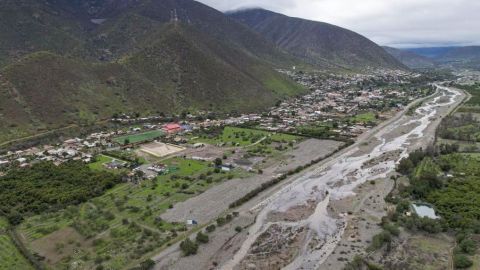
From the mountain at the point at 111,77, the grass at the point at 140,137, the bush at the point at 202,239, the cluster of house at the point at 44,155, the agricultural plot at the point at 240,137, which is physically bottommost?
the bush at the point at 202,239

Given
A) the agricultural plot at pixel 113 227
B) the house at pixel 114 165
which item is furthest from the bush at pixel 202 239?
the house at pixel 114 165

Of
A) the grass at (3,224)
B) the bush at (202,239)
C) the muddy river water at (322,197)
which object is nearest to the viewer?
the muddy river water at (322,197)

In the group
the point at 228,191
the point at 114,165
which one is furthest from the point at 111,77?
the point at 228,191

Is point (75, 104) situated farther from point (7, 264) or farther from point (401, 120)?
point (401, 120)

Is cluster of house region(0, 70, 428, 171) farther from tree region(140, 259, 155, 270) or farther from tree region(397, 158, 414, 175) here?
tree region(140, 259, 155, 270)

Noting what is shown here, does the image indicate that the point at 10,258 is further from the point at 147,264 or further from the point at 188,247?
the point at 188,247

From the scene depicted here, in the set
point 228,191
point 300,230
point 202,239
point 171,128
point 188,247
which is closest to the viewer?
point 188,247

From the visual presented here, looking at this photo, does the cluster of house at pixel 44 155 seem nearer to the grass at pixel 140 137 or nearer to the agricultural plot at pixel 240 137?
the grass at pixel 140 137
